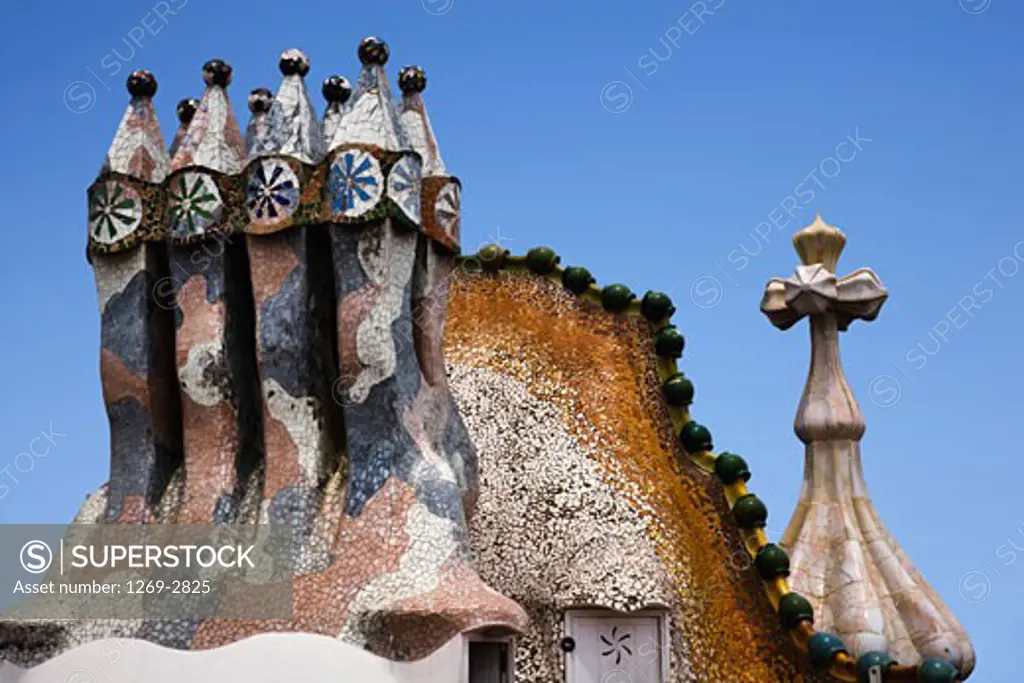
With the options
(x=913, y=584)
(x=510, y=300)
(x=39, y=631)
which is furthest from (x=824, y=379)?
(x=39, y=631)

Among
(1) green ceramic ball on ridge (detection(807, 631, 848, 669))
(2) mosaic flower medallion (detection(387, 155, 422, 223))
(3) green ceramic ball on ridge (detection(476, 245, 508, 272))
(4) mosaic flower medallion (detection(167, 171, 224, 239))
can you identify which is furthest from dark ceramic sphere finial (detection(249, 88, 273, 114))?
(1) green ceramic ball on ridge (detection(807, 631, 848, 669))

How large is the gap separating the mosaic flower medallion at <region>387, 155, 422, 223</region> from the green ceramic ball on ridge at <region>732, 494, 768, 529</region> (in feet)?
11.4

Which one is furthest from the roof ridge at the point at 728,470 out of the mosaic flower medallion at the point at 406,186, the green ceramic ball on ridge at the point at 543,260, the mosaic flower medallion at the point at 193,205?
the mosaic flower medallion at the point at 193,205

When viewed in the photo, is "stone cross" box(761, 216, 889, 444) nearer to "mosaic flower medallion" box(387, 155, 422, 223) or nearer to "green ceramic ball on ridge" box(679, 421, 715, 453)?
"green ceramic ball on ridge" box(679, 421, 715, 453)

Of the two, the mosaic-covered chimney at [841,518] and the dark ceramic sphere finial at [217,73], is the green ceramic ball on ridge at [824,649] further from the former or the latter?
the dark ceramic sphere finial at [217,73]

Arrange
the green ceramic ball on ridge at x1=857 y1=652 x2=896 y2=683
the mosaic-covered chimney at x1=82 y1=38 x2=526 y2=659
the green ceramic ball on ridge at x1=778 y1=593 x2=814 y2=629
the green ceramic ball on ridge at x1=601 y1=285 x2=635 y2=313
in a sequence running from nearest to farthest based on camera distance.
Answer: the mosaic-covered chimney at x1=82 y1=38 x2=526 y2=659
the green ceramic ball on ridge at x1=857 y1=652 x2=896 y2=683
the green ceramic ball on ridge at x1=778 y1=593 x2=814 y2=629
the green ceramic ball on ridge at x1=601 y1=285 x2=635 y2=313

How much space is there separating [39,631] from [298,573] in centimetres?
154

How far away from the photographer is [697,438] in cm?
985

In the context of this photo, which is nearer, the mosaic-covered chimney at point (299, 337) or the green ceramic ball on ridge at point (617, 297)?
the mosaic-covered chimney at point (299, 337)

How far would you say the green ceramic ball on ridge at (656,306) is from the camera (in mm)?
10438

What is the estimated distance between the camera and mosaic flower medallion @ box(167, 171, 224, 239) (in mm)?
7730

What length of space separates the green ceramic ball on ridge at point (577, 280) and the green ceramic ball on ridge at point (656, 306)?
18.2 inches

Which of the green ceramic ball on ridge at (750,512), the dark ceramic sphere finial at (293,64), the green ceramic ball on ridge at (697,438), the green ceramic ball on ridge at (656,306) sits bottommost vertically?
the green ceramic ball on ridge at (750,512)

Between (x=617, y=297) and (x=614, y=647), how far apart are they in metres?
2.73
